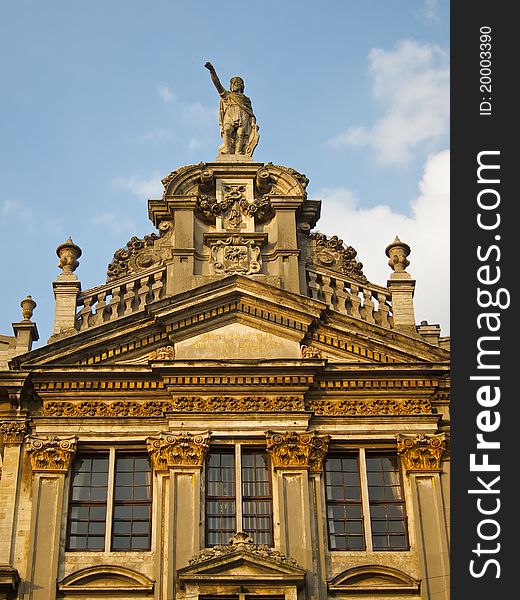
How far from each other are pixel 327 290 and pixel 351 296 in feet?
1.57

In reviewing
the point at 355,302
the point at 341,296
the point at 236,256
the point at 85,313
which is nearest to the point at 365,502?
the point at 355,302

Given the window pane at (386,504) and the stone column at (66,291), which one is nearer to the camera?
the window pane at (386,504)

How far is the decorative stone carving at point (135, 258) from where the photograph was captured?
82.4ft

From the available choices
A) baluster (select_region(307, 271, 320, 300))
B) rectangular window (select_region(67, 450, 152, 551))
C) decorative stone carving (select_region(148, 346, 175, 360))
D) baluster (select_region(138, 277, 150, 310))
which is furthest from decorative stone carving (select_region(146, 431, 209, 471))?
baluster (select_region(307, 271, 320, 300))

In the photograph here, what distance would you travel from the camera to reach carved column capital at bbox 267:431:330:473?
22203mm

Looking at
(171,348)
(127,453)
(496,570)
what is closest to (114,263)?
(171,348)

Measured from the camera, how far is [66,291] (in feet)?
79.7

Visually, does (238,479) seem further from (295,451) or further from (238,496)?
(295,451)

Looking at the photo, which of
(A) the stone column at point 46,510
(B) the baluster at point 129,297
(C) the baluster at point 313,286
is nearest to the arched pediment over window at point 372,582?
(A) the stone column at point 46,510

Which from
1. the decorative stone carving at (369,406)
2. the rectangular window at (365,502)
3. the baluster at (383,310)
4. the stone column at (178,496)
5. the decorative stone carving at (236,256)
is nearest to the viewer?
the stone column at (178,496)

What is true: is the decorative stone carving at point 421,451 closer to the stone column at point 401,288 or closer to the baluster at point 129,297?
the stone column at point 401,288

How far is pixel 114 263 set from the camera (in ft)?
82.6

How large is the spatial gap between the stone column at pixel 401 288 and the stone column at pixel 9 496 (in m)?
7.23

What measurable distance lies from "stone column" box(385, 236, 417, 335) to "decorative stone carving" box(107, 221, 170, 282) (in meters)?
4.55
